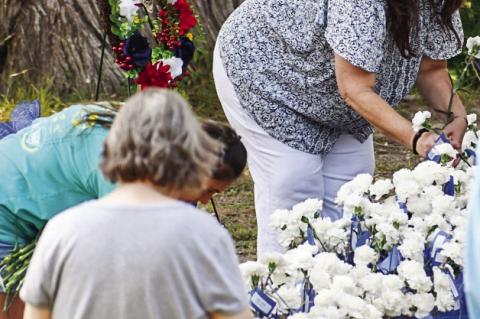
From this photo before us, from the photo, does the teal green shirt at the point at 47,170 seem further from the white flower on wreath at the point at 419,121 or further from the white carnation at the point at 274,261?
the white flower on wreath at the point at 419,121

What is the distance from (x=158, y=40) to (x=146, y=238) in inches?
73.9

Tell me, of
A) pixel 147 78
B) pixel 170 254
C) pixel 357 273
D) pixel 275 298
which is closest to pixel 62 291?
pixel 170 254

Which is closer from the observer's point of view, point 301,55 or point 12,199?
point 12,199

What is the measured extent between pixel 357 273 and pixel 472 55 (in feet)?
3.07

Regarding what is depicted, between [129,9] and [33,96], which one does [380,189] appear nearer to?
[129,9]

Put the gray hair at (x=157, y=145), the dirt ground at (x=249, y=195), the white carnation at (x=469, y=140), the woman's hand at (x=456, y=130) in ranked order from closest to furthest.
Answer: the gray hair at (x=157, y=145), the white carnation at (x=469, y=140), the woman's hand at (x=456, y=130), the dirt ground at (x=249, y=195)

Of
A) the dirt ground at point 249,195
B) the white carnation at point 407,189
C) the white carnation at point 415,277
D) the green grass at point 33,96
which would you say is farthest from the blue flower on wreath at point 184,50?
the green grass at point 33,96

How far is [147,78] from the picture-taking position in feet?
12.8

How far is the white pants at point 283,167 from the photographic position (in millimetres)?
3961

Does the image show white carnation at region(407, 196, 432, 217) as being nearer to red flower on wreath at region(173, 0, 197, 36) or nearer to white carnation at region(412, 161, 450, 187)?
white carnation at region(412, 161, 450, 187)

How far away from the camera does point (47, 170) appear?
10.2 feet

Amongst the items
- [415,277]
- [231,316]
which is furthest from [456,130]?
[231,316]

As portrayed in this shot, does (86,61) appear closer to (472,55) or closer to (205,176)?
(472,55)

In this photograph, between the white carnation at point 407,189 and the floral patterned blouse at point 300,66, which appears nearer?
the white carnation at point 407,189
